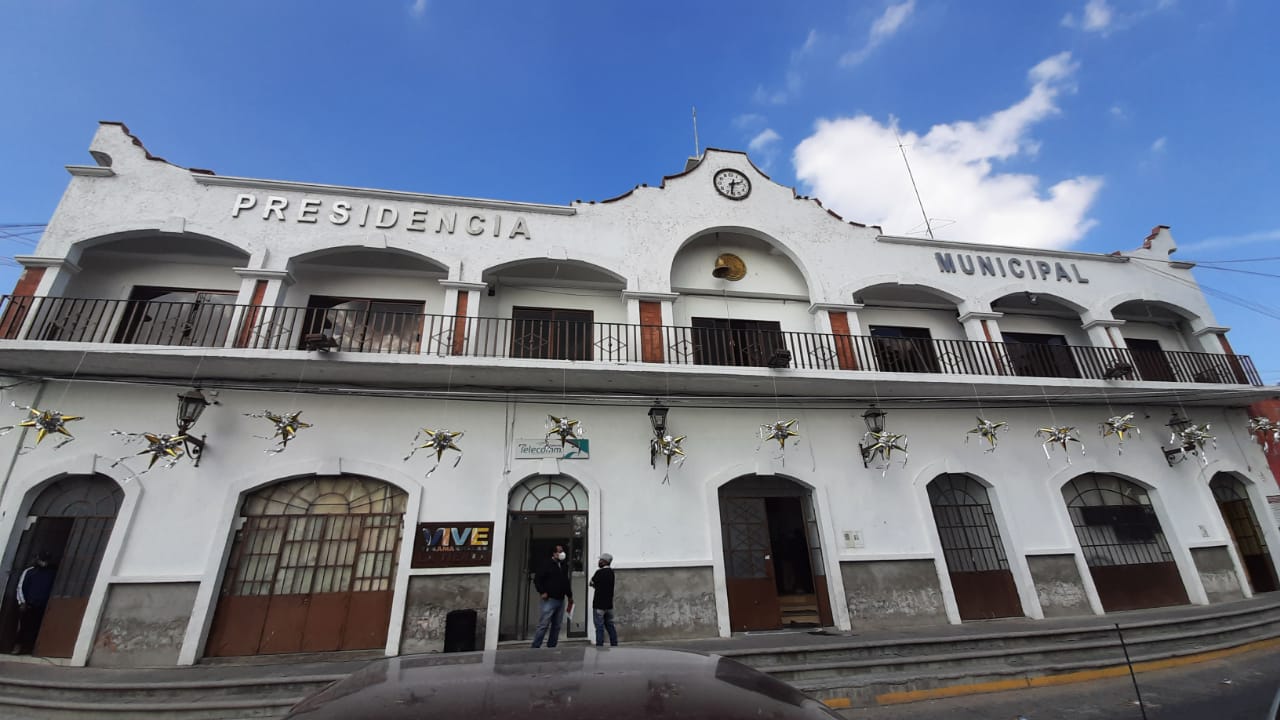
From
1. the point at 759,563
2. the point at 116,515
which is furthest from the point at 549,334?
the point at 116,515

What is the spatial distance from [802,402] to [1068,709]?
5.71m

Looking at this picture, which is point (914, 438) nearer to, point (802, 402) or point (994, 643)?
point (802, 402)

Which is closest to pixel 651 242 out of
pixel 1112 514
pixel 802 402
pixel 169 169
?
pixel 802 402

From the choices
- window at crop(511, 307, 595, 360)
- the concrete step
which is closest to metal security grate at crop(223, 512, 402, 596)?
window at crop(511, 307, 595, 360)

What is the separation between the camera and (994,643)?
25.7ft

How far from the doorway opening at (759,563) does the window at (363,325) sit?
707cm

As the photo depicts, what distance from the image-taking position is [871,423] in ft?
32.2

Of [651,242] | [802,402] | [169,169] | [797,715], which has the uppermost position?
[169,169]

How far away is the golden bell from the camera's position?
11.6 meters

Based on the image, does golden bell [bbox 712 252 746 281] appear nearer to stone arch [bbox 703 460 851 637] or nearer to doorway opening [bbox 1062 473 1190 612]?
stone arch [bbox 703 460 851 637]

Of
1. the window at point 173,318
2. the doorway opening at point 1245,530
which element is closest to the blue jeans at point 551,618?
the window at point 173,318

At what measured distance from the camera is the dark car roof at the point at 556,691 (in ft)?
5.61

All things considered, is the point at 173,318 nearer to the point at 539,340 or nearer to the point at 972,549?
the point at 539,340

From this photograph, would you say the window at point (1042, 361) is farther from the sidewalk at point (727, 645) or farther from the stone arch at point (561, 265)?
the stone arch at point (561, 265)
